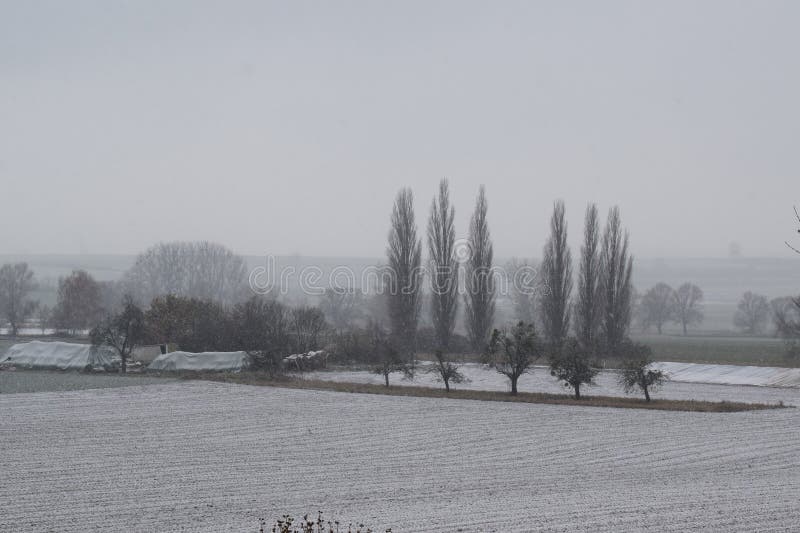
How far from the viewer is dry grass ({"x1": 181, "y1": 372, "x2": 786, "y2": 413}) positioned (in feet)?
85.5

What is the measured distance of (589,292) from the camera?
47688 millimetres

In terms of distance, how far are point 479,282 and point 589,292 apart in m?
6.48

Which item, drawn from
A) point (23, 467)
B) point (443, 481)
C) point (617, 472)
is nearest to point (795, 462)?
point (617, 472)

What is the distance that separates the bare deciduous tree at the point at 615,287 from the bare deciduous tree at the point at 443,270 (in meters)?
8.88

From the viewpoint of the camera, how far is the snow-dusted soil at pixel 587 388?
29.8 metres

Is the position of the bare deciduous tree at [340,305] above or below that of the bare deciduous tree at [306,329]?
above

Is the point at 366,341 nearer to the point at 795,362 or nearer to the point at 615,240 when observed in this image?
the point at 615,240

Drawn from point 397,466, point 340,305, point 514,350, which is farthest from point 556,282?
point 340,305

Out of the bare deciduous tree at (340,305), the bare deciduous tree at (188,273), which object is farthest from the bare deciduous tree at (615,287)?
the bare deciduous tree at (188,273)

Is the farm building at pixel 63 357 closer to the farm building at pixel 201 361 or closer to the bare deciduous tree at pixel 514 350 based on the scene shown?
the farm building at pixel 201 361

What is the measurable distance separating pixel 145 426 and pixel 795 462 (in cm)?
1567

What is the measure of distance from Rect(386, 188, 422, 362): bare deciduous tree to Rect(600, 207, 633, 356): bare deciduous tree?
11.0 metres

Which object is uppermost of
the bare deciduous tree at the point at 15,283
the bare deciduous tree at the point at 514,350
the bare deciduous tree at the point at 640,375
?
the bare deciduous tree at the point at 15,283

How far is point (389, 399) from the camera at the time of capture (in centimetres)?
2808
